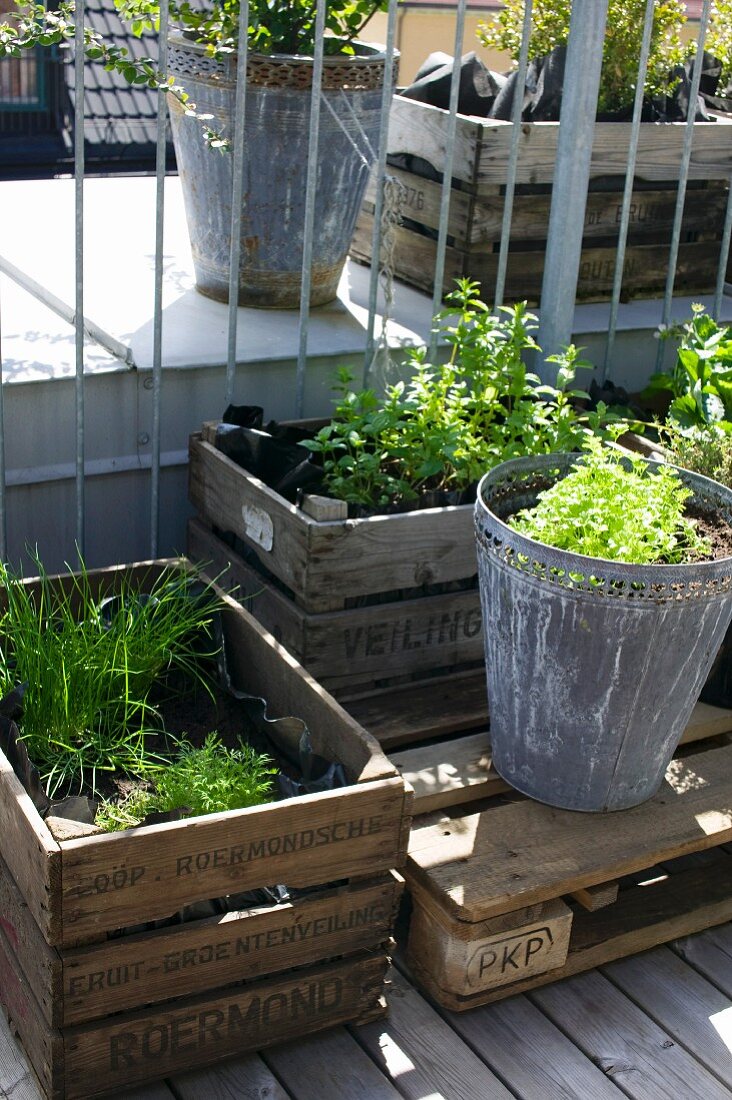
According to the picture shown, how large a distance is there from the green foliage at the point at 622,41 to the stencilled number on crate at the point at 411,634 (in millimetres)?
1590

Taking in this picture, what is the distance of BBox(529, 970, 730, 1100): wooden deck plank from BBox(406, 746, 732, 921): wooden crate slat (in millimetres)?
214

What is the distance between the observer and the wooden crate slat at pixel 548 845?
206 cm

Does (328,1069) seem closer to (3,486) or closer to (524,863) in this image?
(524,863)

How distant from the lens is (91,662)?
2.16 m

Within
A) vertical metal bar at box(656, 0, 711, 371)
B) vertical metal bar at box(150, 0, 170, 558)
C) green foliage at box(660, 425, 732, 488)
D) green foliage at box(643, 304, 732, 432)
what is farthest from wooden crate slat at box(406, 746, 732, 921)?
vertical metal bar at box(656, 0, 711, 371)

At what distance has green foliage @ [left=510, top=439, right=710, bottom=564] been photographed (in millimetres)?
2086

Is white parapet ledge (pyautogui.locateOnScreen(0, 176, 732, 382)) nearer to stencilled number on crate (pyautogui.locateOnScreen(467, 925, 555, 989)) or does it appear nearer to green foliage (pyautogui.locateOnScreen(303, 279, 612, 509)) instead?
A: green foliage (pyautogui.locateOnScreen(303, 279, 612, 509))

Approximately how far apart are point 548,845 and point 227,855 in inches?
24.8

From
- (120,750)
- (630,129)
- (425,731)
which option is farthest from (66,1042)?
(630,129)

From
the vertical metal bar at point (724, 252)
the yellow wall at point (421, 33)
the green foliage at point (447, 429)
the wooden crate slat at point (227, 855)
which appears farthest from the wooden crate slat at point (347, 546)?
the yellow wall at point (421, 33)

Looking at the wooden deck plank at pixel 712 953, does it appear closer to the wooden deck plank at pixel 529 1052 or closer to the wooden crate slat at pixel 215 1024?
the wooden deck plank at pixel 529 1052

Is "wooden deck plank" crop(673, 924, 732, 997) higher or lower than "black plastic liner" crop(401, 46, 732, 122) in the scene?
lower

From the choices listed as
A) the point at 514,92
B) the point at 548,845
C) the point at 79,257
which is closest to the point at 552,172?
the point at 514,92

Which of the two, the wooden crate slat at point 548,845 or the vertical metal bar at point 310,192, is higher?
the vertical metal bar at point 310,192
